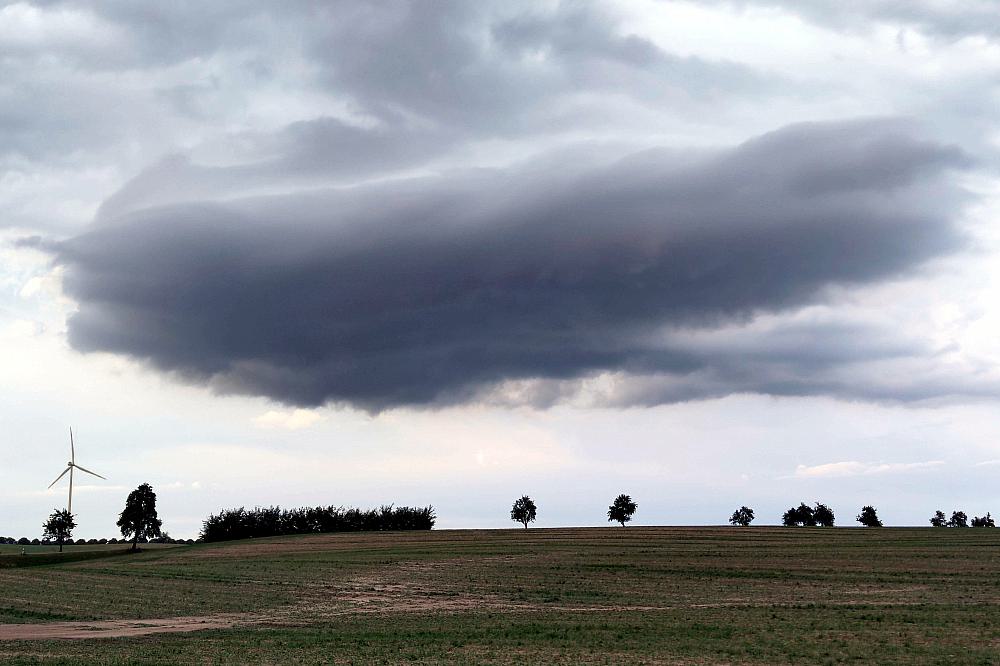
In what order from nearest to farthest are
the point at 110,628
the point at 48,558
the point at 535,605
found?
the point at 110,628 < the point at 535,605 < the point at 48,558

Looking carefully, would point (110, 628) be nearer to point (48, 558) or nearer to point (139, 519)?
point (48, 558)

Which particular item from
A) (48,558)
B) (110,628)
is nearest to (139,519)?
(48,558)

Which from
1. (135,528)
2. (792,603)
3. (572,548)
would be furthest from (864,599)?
(135,528)

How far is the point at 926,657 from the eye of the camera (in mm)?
36344

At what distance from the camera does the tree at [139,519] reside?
16475 centimetres

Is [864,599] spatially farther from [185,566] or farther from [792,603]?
[185,566]

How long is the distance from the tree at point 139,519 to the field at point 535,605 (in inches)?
1860

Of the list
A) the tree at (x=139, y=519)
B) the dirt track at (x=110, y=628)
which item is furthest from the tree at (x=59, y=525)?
the dirt track at (x=110, y=628)

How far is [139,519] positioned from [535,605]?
409ft

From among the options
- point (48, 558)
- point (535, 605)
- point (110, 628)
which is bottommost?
point (48, 558)

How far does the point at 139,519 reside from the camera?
16512 centimetres

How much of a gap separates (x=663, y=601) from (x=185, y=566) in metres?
66.2

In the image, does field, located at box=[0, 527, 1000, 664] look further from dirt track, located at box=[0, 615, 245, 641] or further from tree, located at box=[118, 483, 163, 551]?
tree, located at box=[118, 483, 163, 551]

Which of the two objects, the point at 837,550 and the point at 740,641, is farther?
the point at 837,550
